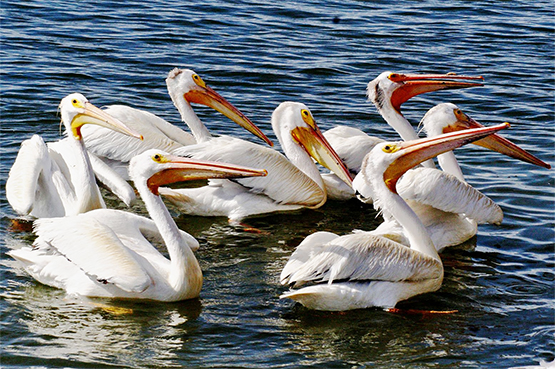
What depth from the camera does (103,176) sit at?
652 centimetres

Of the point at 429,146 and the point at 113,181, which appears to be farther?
the point at 113,181

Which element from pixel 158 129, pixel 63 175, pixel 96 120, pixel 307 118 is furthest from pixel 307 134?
pixel 63 175

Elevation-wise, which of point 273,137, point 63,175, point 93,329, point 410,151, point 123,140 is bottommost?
point 93,329

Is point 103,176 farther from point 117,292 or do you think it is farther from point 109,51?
point 109,51

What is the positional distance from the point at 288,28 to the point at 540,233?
A: 20.3 ft

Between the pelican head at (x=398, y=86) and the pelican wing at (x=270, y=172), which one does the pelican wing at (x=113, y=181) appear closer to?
the pelican wing at (x=270, y=172)

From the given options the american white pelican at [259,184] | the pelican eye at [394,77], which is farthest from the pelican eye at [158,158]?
the pelican eye at [394,77]

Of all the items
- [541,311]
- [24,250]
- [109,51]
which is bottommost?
[541,311]

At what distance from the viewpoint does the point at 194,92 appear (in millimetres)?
7434

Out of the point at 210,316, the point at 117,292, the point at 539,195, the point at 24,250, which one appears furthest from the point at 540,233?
the point at 24,250

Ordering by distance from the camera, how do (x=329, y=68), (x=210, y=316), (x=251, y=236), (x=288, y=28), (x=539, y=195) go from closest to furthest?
(x=210, y=316), (x=251, y=236), (x=539, y=195), (x=329, y=68), (x=288, y=28)

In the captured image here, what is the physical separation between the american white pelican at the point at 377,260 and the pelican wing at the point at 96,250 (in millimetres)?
821

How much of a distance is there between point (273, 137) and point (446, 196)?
2823 millimetres

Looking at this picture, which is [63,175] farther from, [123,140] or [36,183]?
[123,140]
